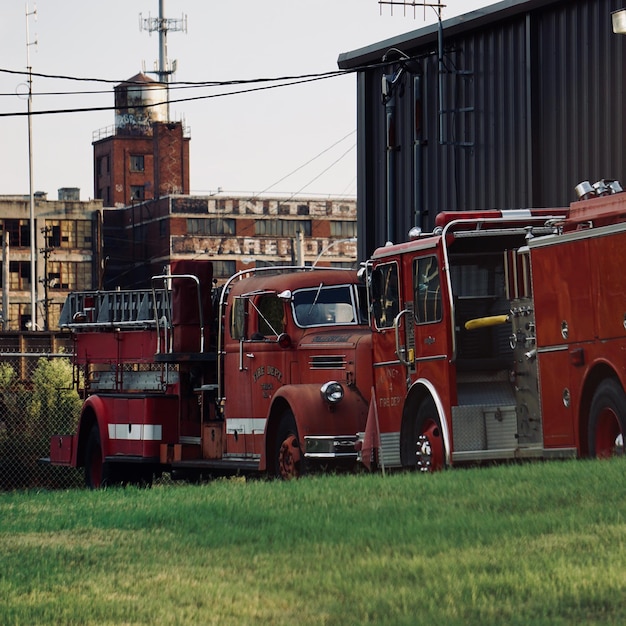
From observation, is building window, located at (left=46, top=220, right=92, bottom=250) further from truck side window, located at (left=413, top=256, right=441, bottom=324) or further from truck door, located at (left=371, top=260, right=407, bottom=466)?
truck side window, located at (left=413, top=256, right=441, bottom=324)

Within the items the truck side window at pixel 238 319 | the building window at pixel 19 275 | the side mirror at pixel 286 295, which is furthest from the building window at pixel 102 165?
the side mirror at pixel 286 295

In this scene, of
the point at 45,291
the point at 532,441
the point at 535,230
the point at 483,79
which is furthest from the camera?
the point at 45,291

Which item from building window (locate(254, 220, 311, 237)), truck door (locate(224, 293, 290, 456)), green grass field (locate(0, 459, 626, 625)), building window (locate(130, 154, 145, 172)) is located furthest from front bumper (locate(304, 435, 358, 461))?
building window (locate(130, 154, 145, 172))

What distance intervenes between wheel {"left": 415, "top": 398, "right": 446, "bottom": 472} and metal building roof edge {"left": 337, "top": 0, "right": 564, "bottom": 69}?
394 inches

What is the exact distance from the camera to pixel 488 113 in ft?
81.4

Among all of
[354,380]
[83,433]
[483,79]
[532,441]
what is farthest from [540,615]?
[483,79]

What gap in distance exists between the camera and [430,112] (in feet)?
86.7

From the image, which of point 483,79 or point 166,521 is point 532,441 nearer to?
Result: point 166,521

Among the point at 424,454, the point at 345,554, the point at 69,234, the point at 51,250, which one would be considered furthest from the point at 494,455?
the point at 69,234

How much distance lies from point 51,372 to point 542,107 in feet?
53.8

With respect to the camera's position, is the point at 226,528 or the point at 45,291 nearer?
the point at 226,528

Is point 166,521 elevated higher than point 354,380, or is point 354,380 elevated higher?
point 354,380

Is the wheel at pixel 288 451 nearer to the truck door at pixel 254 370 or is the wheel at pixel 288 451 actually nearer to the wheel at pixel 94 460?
the truck door at pixel 254 370

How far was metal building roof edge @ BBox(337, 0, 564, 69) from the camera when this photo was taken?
23.7 m
